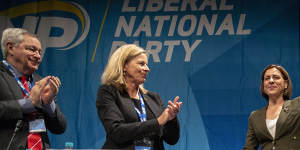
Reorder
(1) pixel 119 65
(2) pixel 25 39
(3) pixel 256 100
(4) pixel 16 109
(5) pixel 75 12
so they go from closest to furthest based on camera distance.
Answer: (4) pixel 16 109 → (2) pixel 25 39 → (1) pixel 119 65 → (3) pixel 256 100 → (5) pixel 75 12

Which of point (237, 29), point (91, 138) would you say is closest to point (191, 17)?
point (237, 29)

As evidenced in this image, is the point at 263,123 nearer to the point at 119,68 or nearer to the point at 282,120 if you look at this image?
the point at 282,120

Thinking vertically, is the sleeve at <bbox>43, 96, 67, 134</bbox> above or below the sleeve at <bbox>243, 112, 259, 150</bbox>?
above

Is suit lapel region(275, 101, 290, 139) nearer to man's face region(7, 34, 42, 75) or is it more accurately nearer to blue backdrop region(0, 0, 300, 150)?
blue backdrop region(0, 0, 300, 150)

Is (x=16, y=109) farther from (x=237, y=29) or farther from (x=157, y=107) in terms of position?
(x=237, y=29)

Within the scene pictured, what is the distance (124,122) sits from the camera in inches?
104

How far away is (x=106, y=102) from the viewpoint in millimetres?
2678

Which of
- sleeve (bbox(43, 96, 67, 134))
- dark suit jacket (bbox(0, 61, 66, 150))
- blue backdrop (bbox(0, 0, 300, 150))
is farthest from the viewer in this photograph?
blue backdrop (bbox(0, 0, 300, 150))

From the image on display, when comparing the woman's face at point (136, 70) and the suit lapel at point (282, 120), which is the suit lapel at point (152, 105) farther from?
the suit lapel at point (282, 120)

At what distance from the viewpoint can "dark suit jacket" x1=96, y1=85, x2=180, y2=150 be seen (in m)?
2.51

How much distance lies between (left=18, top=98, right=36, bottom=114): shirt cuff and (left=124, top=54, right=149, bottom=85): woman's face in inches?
31.9

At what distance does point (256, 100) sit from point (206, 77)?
64 centimetres

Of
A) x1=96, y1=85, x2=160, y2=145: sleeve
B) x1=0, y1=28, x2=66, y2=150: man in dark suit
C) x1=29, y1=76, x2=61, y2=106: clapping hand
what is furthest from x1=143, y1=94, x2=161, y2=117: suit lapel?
x1=29, y1=76, x2=61, y2=106: clapping hand

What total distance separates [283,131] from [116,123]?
142 cm
